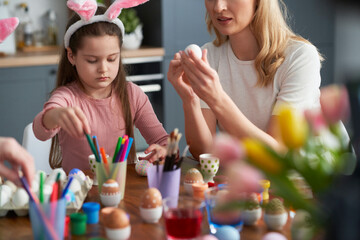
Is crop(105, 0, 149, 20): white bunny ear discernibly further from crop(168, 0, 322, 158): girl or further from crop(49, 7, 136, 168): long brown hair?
crop(168, 0, 322, 158): girl

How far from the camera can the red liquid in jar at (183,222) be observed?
0.95m

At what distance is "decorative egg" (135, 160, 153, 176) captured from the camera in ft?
4.72

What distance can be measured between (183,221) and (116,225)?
0.13 meters

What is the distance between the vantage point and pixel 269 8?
184 centimetres

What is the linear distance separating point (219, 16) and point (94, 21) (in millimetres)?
443

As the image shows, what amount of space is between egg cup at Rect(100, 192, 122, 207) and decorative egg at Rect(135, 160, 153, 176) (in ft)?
0.77

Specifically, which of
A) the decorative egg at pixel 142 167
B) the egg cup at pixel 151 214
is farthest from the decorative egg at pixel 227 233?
the decorative egg at pixel 142 167

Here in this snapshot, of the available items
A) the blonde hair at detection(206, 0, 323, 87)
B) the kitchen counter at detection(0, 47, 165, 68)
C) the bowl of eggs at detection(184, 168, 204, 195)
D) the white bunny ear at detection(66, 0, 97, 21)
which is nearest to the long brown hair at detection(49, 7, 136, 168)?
the white bunny ear at detection(66, 0, 97, 21)

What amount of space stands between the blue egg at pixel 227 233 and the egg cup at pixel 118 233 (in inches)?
6.9

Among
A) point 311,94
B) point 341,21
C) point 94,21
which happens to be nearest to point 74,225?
point 341,21

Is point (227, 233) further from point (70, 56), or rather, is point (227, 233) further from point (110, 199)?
point (70, 56)

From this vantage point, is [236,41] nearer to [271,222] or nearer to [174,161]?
[174,161]

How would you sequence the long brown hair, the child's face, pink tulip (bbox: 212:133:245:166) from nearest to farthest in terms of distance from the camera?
1. pink tulip (bbox: 212:133:245:166)
2. the child's face
3. the long brown hair

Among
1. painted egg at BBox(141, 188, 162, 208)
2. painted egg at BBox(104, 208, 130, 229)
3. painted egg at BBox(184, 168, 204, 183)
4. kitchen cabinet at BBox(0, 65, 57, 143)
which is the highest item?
painted egg at BBox(104, 208, 130, 229)
